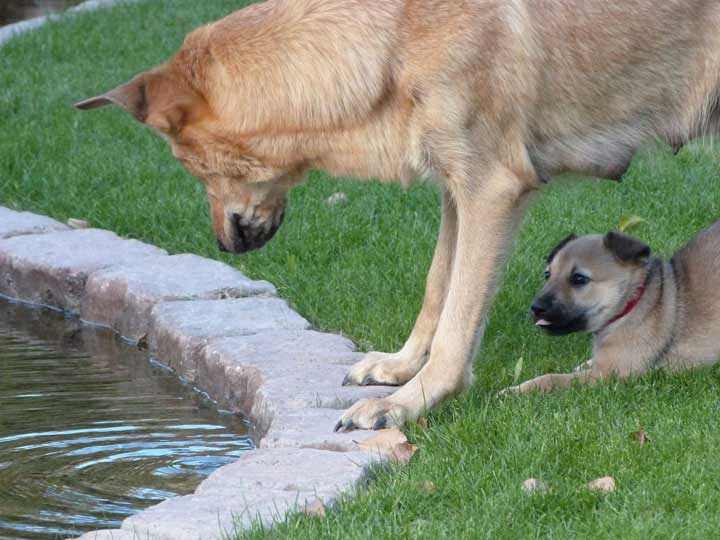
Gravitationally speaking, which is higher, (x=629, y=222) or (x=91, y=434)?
(x=629, y=222)

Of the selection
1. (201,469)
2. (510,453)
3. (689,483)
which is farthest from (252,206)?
(689,483)

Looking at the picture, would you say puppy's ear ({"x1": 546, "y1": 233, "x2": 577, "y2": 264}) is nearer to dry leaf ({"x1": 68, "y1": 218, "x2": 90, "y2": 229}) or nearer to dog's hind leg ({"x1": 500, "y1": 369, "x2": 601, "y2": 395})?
dog's hind leg ({"x1": 500, "y1": 369, "x2": 601, "y2": 395})

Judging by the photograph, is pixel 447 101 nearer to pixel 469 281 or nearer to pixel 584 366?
pixel 469 281

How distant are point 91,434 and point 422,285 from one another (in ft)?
6.01

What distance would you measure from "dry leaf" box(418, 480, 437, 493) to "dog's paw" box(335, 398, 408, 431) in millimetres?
529

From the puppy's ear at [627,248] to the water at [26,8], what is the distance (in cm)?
1222

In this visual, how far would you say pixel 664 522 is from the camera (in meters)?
3.44

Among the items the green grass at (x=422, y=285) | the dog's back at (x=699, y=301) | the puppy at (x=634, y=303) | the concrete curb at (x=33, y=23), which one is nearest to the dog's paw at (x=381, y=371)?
the green grass at (x=422, y=285)

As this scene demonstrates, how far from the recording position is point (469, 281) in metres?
4.46

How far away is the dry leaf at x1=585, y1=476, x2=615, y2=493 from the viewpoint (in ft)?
12.1

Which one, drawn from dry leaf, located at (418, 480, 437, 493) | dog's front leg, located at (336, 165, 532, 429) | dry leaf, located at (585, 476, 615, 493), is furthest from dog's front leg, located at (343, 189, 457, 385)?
dry leaf, located at (585, 476, 615, 493)

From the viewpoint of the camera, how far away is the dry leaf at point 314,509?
140 inches

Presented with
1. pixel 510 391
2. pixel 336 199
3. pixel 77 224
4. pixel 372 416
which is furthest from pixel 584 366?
pixel 77 224

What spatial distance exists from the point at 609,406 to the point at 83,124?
588 cm
